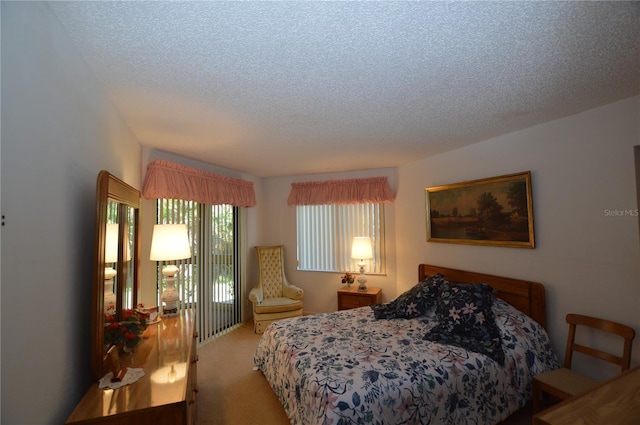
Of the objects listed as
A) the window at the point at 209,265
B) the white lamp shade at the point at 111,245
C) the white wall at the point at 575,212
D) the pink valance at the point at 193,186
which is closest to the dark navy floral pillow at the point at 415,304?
the white wall at the point at 575,212

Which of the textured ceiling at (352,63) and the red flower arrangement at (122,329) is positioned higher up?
the textured ceiling at (352,63)

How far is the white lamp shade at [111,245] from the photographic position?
4.98ft

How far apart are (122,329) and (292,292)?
Result: 9.66 ft

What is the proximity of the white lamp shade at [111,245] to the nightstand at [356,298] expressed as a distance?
119 inches

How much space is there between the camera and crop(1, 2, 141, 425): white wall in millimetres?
869

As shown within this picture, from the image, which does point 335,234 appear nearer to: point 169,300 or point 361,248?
point 361,248

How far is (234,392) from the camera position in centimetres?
261

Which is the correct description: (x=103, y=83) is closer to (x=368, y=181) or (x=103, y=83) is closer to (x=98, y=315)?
(x=98, y=315)

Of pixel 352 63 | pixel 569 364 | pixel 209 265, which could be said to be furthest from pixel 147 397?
pixel 569 364

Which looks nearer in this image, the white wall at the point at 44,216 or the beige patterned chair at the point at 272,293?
the white wall at the point at 44,216

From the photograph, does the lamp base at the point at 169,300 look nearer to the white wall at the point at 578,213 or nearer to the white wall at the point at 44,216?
the white wall at the point at 44,216

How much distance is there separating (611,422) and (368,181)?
3.57 metres

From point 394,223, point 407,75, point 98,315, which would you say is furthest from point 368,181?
point 98,315

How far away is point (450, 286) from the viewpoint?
2826 mm
